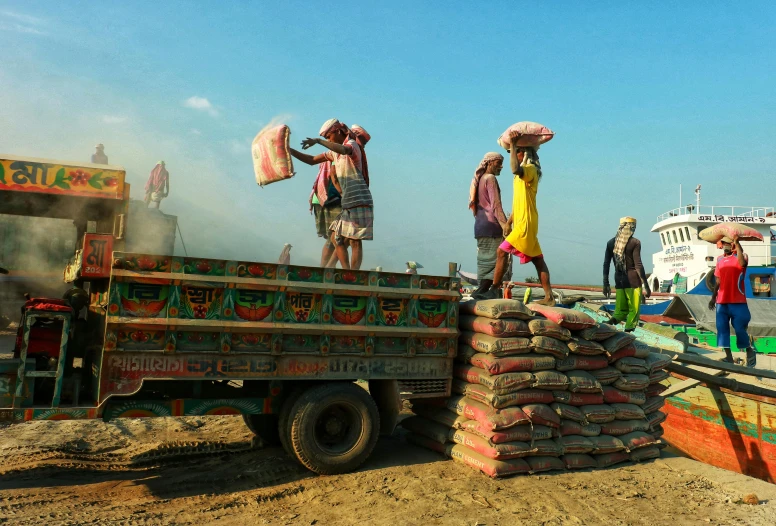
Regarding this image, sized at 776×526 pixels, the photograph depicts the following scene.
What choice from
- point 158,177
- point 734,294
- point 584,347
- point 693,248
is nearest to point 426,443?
point 584,347

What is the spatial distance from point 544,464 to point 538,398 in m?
0.58

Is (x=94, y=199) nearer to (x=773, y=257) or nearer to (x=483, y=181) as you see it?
(x=483, y=181)

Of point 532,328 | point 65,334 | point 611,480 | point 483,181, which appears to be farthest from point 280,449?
point 483,181

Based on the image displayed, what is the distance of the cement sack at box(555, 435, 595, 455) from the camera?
5281 millimetres

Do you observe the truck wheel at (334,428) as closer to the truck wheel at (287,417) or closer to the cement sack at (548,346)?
the truck wheel at (287,417)

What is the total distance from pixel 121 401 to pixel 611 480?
4.23 metres

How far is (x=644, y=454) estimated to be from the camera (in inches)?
226

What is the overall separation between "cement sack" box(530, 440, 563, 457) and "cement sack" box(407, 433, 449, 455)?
85cm

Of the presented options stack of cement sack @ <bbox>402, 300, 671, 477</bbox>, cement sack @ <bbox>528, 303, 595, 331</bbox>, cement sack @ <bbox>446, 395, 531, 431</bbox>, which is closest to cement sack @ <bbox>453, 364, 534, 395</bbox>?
stack of cement sack @ <bbox>402, 300, 671, 477</bbox>

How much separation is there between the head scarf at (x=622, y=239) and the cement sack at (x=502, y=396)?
3073 millimetres

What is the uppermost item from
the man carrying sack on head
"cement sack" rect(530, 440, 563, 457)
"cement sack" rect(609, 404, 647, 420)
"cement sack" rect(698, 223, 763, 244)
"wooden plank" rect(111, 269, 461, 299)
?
"cement sack" rect(698, 223, 763, 244)

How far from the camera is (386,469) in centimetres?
510

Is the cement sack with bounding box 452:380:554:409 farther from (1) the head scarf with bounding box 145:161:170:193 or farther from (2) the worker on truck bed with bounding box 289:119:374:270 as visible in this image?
(1) the head scarf with bounding box 145:161:170:193

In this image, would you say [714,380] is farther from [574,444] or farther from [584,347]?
[574,444]
